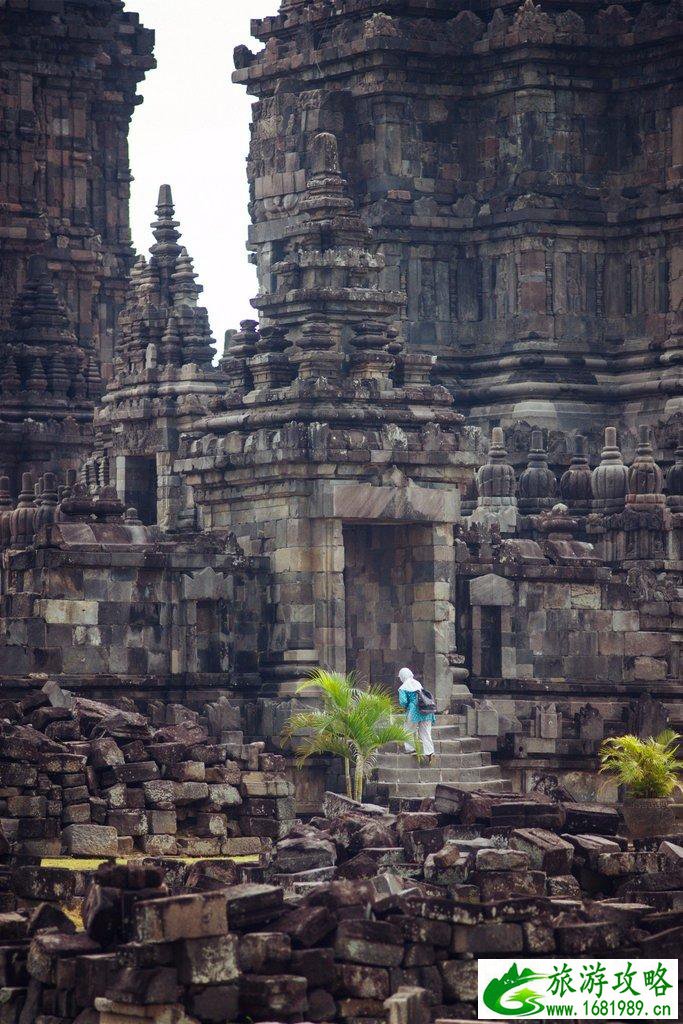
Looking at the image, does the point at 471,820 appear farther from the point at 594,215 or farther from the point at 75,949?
the point at 594,215

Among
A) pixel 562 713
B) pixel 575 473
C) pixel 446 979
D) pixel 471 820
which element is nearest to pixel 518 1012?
pixel 446 979

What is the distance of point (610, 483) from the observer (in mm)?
75125

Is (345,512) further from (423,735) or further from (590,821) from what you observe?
(590,821)

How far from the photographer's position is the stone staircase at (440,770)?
61.6 m

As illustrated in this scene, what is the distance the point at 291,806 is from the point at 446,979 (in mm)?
10735

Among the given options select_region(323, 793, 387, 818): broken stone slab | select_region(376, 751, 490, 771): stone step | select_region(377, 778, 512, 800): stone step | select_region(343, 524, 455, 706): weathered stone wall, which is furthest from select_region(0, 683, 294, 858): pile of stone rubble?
select_region(343, 524, 455, 706): weathered stone wall

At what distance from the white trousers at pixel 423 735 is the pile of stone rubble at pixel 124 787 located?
4.80 meters

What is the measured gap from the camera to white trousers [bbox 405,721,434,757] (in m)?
62.2

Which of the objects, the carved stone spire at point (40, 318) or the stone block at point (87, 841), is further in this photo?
the carved stone spire at point (40, 318)

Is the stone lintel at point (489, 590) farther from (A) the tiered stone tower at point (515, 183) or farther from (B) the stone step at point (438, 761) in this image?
(A) the tiered stone tower at point (515, 183)

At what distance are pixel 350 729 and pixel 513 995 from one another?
52.1 ft

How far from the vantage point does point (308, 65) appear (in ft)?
275

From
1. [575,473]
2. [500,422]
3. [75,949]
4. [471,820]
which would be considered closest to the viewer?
[75,949]

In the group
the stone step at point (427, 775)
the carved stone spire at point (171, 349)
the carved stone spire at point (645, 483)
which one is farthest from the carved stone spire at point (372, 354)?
the carved stone spire at point (171, 349)
